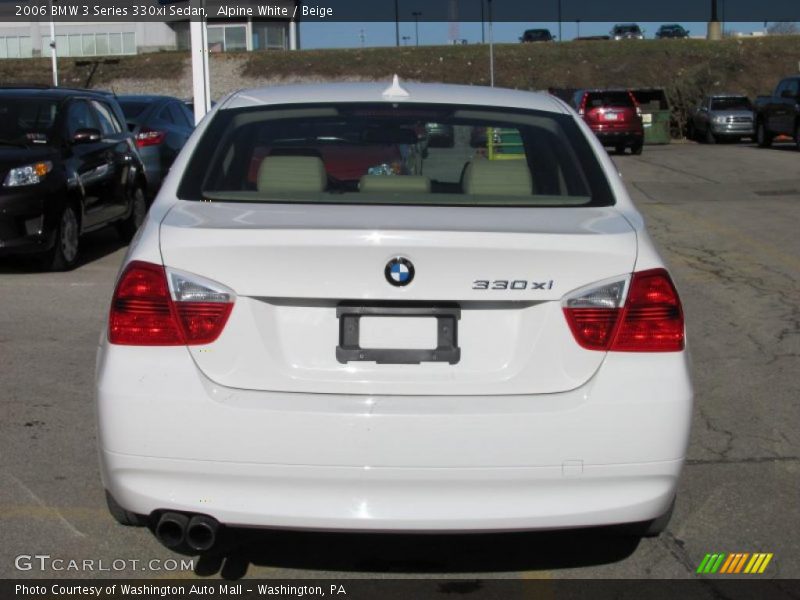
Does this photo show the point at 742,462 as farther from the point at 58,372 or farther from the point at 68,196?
the point at 68,196

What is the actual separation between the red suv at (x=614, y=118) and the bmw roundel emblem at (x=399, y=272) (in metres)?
26.2

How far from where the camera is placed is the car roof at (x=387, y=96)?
450 centimetres

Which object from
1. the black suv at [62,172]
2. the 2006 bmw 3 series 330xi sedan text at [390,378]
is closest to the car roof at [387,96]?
the 2006 bmw 3 series 330xi sedan text at [390,378]

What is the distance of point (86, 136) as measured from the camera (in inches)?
429

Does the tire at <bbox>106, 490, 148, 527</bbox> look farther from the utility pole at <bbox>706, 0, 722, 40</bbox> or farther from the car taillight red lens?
the utility pole at <bbox>706, 0, 722, 40</bbox>

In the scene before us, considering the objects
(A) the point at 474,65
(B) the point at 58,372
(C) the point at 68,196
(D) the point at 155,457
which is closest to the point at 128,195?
(C) the point at 68,196

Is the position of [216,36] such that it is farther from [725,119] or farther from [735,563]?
[735,563]

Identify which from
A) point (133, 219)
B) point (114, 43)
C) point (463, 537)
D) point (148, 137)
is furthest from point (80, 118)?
point (114, 43)

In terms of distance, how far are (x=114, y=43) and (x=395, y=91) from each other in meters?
71.1

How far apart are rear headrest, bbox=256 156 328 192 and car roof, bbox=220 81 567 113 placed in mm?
389

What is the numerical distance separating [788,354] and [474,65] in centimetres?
5193

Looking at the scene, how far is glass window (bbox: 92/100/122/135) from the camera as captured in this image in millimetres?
12219

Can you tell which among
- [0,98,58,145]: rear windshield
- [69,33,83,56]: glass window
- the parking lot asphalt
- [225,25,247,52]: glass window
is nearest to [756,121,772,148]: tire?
the parking lot asphalt

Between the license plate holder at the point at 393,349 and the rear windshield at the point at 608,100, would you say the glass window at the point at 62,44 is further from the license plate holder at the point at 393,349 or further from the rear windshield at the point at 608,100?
the license plate holder at the point at 393,349
